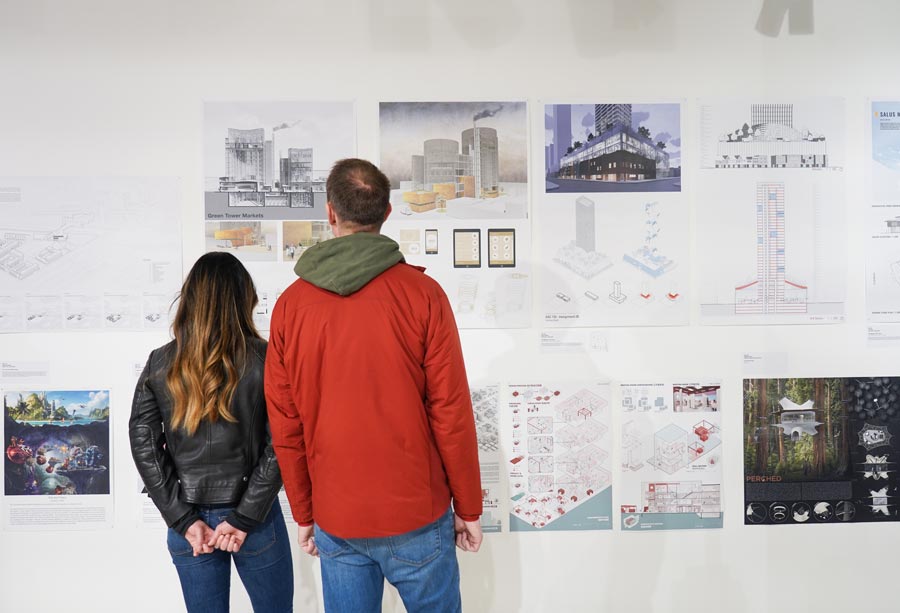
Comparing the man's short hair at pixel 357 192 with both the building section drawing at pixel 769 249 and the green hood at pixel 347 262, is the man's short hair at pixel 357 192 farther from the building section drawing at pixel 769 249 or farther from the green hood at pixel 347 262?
the building section drawing at pixel 769 249

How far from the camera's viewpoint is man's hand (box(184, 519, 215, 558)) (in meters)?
1.58

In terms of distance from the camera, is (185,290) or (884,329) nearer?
(185,290)

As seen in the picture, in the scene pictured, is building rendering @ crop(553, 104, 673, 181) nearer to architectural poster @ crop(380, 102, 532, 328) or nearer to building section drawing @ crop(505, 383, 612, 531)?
architectural poster @ crop(380, 102, 532, 328)

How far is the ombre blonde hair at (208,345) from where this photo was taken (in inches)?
60.6

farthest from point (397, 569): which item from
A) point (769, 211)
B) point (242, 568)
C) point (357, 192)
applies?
point (769, 211)

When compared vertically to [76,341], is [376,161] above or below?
above

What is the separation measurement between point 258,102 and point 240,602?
6.63 feet

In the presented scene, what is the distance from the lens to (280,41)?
2357 millimetres

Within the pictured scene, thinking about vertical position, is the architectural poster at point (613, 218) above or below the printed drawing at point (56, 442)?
above

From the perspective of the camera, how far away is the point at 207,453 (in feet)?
5.19

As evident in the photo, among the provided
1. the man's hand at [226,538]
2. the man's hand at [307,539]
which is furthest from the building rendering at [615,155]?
the man's hand at [226,538]

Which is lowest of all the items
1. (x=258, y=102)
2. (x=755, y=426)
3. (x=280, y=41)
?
(x=755, y=426)

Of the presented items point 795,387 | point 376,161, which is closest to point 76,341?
point 376,161

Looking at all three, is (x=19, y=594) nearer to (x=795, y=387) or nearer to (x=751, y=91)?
(x=795, y=387)
